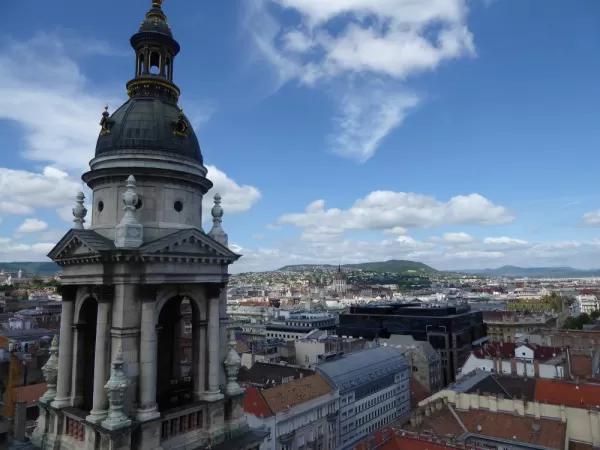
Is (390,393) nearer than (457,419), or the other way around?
(457,419)

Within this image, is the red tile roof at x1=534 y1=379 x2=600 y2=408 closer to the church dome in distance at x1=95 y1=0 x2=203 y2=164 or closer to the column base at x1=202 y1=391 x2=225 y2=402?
the column base at x1=202 y1=391 x2=225 y2=402

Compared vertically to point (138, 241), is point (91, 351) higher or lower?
lower

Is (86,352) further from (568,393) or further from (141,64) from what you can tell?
(568,393)

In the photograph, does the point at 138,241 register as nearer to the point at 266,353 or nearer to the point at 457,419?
the point at 457,419

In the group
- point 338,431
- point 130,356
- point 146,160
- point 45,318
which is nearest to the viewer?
point 130,356

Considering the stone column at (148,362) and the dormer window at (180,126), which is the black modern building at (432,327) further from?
the stone column at (148,362)

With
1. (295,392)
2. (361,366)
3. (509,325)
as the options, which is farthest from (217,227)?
(509,325)

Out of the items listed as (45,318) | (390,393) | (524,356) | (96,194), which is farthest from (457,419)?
→ (45,318)
